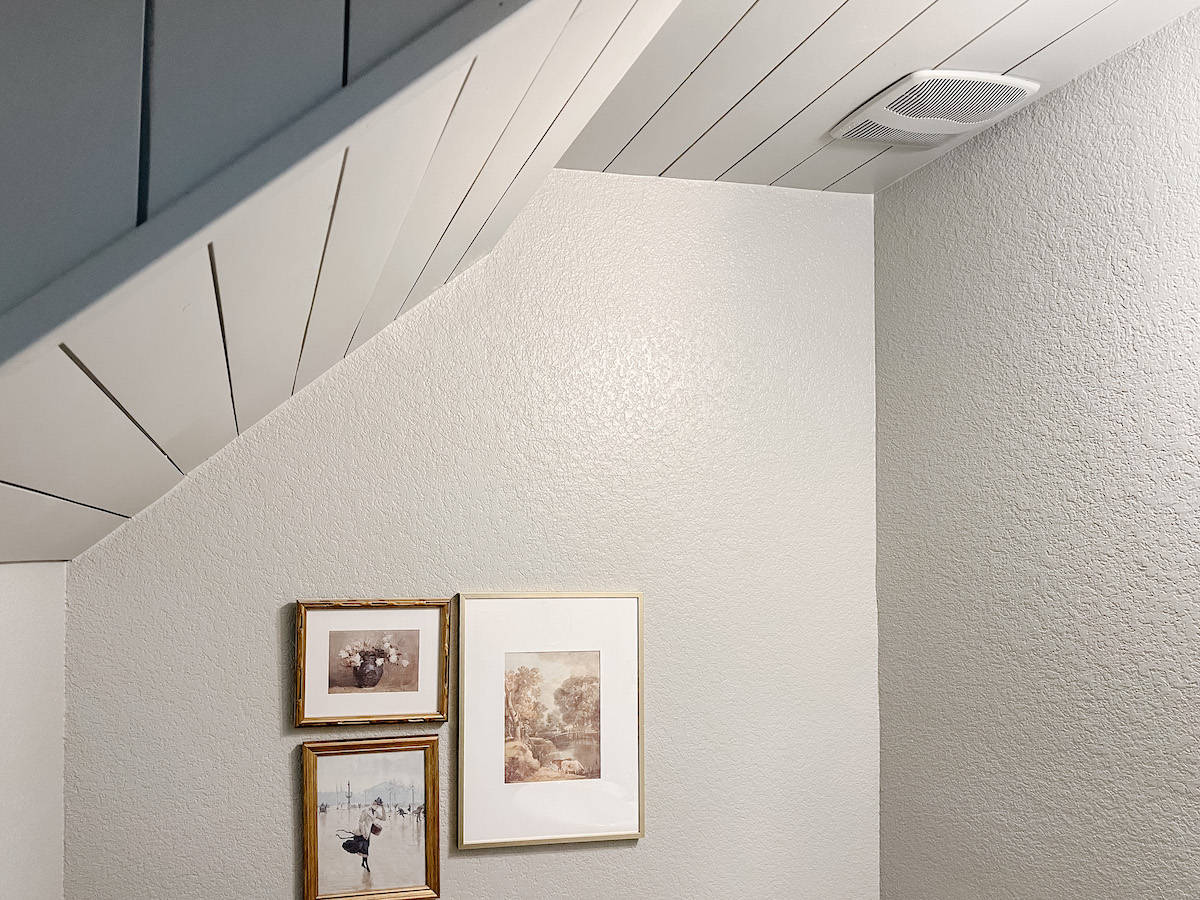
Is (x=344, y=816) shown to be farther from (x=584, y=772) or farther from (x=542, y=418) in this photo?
(x=542, y=418)

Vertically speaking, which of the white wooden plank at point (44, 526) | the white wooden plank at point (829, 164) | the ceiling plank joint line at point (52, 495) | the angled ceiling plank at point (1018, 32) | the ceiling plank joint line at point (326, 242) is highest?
the white wooden plank at point (829, 164)

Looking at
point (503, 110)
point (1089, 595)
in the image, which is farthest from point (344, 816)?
point (503, 110)

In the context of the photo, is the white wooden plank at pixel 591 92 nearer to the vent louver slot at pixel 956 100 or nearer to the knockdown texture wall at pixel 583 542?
the knockdown texture wall at pixel 583 542

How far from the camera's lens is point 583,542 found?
6.84 feet

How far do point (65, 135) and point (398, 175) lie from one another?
247 mm

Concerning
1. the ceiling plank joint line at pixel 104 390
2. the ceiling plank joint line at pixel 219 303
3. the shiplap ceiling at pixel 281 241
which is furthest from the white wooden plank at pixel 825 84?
the ceiling plank joint line at pixel 104 390

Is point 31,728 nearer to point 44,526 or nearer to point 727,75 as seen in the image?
point 44,526

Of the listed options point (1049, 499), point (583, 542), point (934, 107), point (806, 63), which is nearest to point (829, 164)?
point (934, 107)

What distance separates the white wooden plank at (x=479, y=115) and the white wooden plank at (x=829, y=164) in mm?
1070

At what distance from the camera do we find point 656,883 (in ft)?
6.79

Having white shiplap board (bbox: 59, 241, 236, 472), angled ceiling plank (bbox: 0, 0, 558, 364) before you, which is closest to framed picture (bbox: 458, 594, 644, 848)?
white shiplap board (bbox: 59, 241, 236, 472)

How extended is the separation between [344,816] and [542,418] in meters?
0.86

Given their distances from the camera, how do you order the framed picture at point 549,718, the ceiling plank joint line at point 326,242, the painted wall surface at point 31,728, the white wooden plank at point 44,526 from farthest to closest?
the framed picture at point 549,718 < the painted wall surface at point 31,728 < the white wooden plank at point 44,526 < the ceiling plank joint line at point 326,242

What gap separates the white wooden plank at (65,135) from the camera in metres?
0.47
